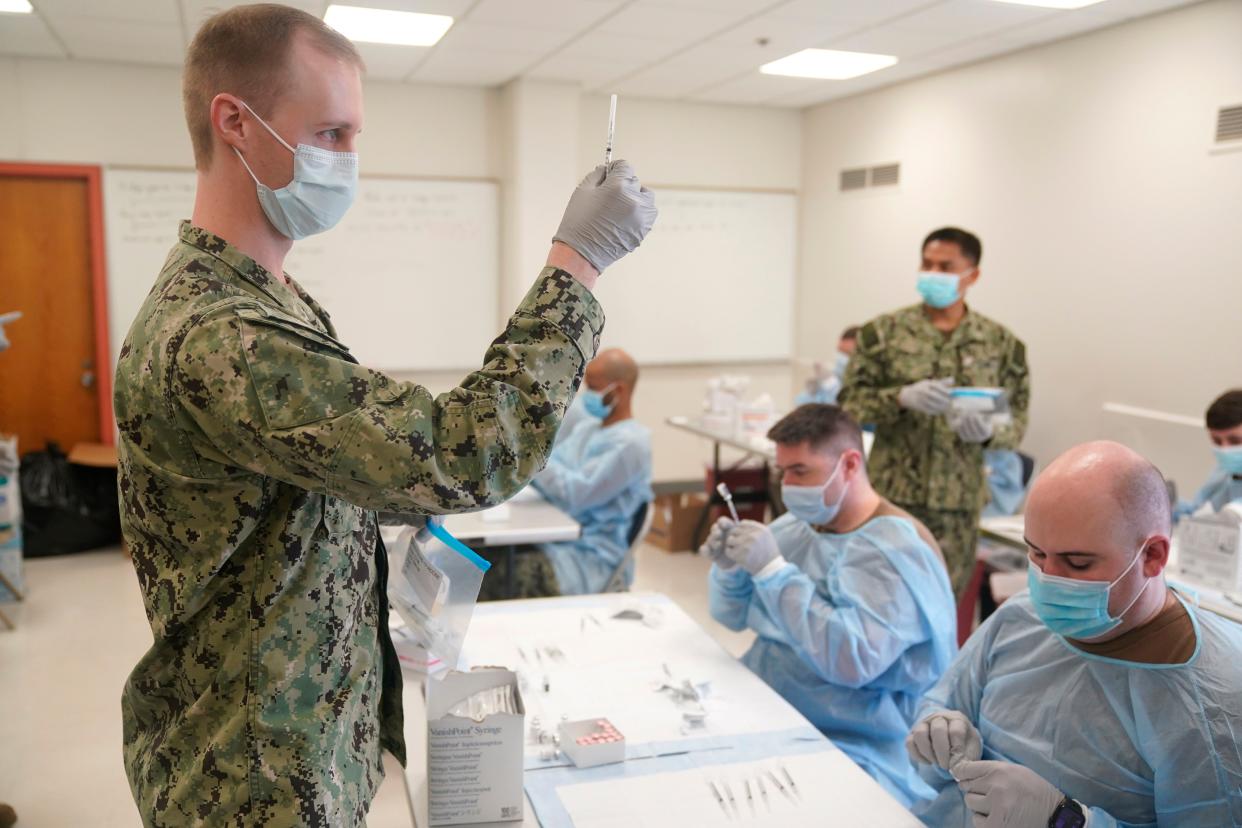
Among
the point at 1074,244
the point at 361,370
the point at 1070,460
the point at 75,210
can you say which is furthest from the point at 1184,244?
the point at 75,210

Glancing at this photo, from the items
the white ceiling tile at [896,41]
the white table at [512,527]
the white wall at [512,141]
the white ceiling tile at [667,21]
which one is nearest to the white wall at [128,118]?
the white wall at [512,141]

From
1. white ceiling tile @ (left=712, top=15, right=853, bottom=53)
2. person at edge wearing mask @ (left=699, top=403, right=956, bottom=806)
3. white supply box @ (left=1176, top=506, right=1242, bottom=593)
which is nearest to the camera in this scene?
person at edge wearing mask @ (left=699, top=403, right=956, bottom=806)

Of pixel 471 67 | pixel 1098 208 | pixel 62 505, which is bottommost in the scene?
pixel 62 505

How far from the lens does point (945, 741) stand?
156 centimetres

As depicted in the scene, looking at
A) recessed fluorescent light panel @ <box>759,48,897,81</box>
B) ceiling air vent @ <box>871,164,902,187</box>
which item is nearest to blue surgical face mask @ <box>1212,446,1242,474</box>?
recessed fluorescent light panel @ <box>759,48,897,81</box>

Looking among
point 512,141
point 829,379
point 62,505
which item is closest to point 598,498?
point 829,379

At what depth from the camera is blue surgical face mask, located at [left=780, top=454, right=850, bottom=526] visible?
2176 millimetres

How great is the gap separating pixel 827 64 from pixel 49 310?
461 centimetres

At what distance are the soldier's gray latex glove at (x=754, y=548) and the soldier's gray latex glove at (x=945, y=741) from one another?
1.85ft

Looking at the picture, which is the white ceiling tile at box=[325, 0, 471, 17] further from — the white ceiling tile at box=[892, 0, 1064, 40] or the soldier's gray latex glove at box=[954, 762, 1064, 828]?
the soldier's gray latex glove at box=[954, 762, 1064, 828]

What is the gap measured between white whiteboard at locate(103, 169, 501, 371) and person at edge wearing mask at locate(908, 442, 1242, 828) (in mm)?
4871

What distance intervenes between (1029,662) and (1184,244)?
3.18m

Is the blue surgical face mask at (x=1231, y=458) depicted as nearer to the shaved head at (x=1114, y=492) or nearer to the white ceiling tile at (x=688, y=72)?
the shaved head at (x=1114, y=492)

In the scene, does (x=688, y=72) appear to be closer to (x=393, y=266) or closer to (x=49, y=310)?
(x=393, y=266)
